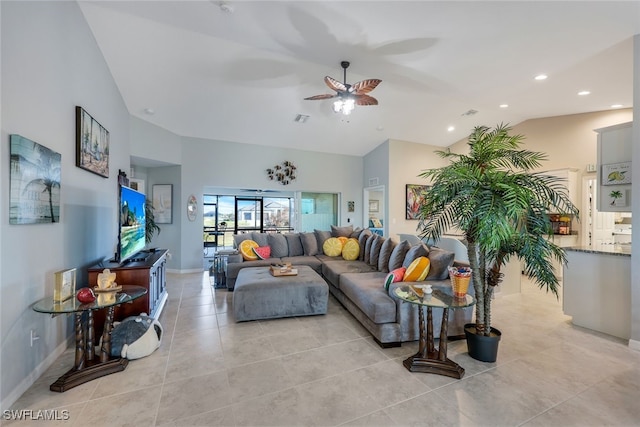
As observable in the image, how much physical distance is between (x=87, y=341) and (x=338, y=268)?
3.03 metres

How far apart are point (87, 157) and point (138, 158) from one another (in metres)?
2.40

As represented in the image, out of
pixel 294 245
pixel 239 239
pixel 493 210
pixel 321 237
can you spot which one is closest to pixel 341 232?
pixel 321 237

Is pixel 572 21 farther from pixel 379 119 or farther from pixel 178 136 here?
pixel 178 136

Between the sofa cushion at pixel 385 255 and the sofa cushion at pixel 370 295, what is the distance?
0.16 meters

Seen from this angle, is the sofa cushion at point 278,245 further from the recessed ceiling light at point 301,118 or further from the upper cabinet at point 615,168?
the upper cabinet at point 615,168

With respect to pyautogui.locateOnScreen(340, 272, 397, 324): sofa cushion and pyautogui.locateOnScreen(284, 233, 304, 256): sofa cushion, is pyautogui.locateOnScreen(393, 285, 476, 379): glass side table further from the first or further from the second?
pyautogui.locateOnScreen(284, 233, 304, 256): sofa cushion

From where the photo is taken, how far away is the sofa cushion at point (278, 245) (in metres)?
5.28

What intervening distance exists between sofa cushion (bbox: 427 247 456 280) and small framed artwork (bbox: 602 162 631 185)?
2162mm

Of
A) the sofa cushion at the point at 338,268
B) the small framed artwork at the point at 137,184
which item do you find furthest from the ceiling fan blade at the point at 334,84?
the small framed artwork at the point at 137,184

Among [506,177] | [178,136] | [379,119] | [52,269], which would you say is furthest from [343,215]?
[52,269]

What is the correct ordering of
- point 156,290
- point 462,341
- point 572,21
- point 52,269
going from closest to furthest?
point 52,269 < point 572,21 < point 462,341 < point 156,290

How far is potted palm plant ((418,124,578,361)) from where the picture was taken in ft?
6.84

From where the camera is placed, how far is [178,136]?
5.84 metres

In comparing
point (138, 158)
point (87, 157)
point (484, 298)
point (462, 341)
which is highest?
point (138, 158)
